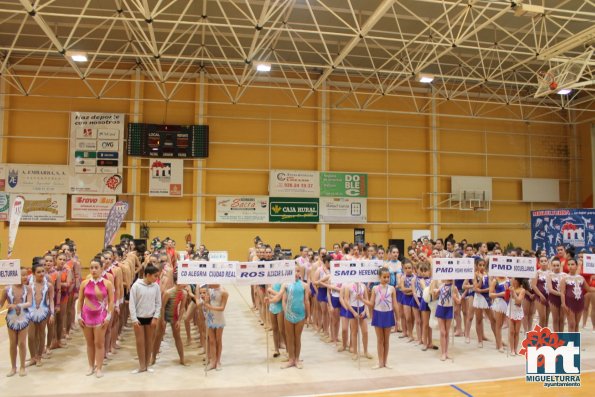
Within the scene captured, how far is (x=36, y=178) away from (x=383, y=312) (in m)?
15.3

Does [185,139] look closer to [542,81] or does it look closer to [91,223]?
[91,223]

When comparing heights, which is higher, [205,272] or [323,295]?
[205,272]

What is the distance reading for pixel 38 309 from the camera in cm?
660

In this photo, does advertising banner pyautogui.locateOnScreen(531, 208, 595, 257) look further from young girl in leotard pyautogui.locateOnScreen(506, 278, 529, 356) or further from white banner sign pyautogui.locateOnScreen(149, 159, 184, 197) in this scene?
white banner sign pyautogui.locateOnScreen(149, 159, 184, 197)

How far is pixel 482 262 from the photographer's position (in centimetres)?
828

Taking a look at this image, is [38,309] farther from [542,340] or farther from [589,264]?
[589,264]

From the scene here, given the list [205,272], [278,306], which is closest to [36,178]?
[205,272]

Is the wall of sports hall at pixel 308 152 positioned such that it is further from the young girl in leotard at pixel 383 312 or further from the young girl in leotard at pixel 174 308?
the young girl in leotard at pixel 383 312

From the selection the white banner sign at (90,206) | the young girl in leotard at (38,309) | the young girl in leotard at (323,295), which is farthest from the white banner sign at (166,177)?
the young girl in leotard at (38,309)

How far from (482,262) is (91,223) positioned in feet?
48.0

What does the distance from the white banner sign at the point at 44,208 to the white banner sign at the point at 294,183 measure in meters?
7.86

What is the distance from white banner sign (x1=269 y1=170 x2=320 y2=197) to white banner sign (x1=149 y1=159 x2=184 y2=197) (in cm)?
360

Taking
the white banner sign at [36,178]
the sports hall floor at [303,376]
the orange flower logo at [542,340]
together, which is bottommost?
the sports hall floor at [303,376]

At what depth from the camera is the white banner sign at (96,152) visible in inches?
684
